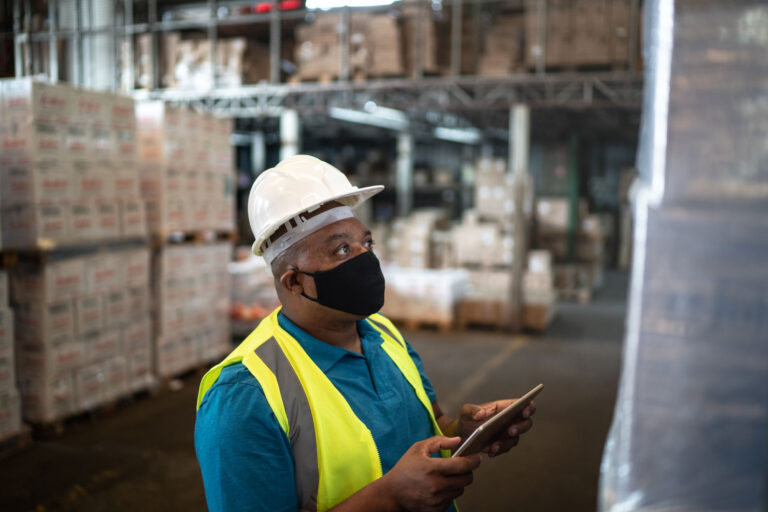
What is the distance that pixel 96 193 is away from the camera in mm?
5453

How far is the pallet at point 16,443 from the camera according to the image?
Result: 185 inches

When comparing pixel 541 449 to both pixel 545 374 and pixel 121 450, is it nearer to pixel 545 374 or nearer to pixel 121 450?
pixel 545 374

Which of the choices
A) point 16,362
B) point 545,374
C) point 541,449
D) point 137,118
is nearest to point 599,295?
point 545,374

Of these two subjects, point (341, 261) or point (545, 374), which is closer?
point (341, 261)

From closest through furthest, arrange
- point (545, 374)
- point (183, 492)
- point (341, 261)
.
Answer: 1. point (341, 261)
2. point (183, 492)
3. point (545, 374)

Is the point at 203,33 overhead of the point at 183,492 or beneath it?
overhead

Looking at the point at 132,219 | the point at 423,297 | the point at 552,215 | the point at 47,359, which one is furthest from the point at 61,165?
the point at 552,215

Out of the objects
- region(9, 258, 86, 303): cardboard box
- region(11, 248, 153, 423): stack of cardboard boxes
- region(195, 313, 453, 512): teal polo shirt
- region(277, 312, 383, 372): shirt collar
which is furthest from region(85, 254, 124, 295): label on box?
region(195, 313, 453, 512): teal polo shirt

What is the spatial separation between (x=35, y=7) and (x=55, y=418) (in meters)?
8.74

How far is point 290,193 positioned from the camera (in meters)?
1.75

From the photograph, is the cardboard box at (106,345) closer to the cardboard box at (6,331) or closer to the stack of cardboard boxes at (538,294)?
the cardboard box at (6,331)

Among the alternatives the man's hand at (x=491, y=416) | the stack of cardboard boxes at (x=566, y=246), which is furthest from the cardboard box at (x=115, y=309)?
the stack of cardboard boxes at (x=566, y=246)

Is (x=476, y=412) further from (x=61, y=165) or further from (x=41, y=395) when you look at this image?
(x=61, y=165)

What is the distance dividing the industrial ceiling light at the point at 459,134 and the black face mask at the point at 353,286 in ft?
51.0
